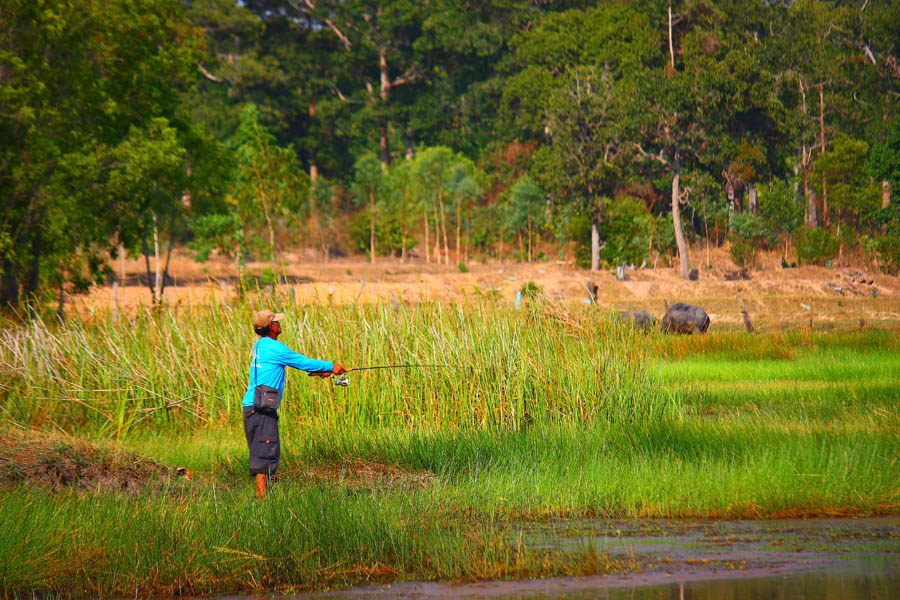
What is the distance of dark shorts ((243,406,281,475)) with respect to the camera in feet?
30.2

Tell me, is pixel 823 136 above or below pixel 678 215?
above

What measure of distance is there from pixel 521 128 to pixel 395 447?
55.6 meters

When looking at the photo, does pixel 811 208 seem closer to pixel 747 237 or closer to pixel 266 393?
pixel 747 237

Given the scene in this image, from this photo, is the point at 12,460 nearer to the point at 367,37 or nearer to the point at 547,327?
the point at 547,327

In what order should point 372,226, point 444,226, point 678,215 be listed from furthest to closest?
point 444,226, point 372,226, point 678,215

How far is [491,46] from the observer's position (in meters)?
69.7

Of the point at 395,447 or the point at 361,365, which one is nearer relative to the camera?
the point at 395,447

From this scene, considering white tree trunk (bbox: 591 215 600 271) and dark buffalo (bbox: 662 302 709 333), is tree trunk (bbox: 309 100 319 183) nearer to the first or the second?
white tree trunk (bbox: 591 215 600 271)

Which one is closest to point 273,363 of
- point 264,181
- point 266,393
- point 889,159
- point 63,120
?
point 266,393

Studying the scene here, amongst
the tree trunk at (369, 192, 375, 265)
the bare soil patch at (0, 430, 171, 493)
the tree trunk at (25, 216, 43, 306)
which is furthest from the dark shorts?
the tree trunk at (369, 192, 375, 265)

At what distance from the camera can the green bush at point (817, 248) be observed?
48188mm

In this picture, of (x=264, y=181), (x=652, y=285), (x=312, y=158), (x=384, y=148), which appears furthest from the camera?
(x=384, y=148)

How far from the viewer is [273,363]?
9211mm

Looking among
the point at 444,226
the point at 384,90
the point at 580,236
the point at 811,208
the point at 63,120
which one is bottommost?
the point at 580,236
